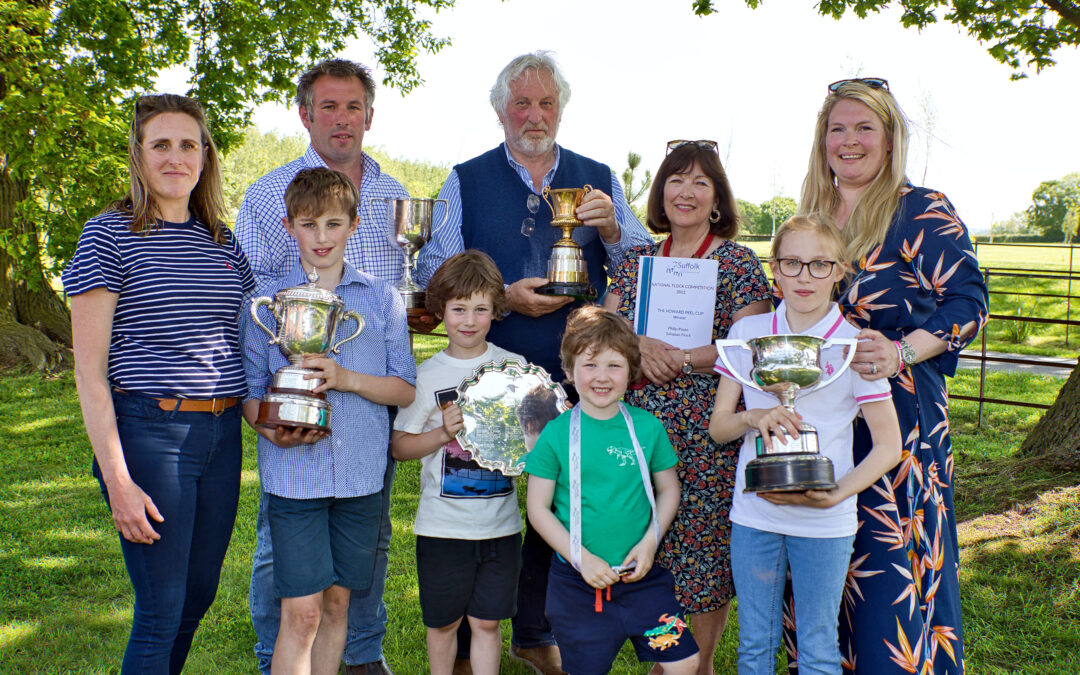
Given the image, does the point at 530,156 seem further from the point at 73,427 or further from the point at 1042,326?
the point at 1042,326

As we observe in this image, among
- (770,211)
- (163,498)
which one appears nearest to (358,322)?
(163,498)

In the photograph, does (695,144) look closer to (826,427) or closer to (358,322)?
(826,427)

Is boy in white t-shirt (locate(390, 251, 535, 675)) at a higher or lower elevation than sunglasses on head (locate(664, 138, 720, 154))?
lower

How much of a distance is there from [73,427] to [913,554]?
8040 mm

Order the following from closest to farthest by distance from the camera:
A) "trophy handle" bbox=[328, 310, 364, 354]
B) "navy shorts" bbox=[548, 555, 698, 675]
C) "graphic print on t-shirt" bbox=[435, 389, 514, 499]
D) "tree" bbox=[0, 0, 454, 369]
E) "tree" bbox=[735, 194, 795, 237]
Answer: "navy shorts" bbox=[548, 555, 698, 675], "trophy handle" bbox=[328, 310, 364, 354], "graphic print on t-shirt" bbox=[435, 389, 514, 499], "tree" bbox=[0, 0, 454, 369], "tree" bbox=[735, 194, 795, 237]

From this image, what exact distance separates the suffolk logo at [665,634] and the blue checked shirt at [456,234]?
1526 mm

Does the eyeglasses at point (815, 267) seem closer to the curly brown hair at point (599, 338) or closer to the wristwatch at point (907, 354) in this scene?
the wristwatch at point (907, 354)

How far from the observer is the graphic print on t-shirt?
109 inches

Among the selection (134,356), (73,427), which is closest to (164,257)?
(134,356)

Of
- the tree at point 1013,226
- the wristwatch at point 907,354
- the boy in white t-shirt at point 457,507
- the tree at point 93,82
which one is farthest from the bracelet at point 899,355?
the tree at point 1013,226

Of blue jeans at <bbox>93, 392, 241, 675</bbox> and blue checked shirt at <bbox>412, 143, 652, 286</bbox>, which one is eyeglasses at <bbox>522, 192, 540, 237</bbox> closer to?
blue checked shirt at <bbox>412, 143, 652, 286</bbox>

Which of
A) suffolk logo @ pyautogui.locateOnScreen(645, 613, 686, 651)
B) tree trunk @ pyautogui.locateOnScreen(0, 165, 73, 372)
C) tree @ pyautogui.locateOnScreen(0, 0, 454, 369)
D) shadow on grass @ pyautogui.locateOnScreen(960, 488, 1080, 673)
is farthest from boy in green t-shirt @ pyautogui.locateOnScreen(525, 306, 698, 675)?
tree trunk @ pyautogui.locateOnScreen(0, 165, 73, 372)

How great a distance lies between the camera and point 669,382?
9.23 feet

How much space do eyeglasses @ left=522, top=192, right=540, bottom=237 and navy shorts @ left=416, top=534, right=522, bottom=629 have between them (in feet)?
4.21
